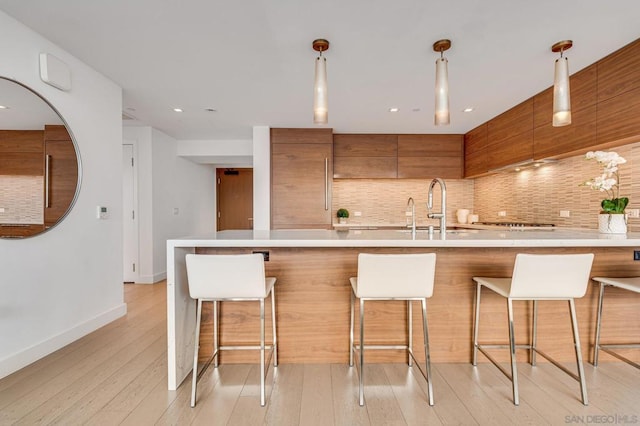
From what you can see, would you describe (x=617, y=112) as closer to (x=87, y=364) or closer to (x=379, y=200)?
(x=379, y=200)

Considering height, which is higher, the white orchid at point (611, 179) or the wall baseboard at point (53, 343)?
the white orchid at point (611, 179)

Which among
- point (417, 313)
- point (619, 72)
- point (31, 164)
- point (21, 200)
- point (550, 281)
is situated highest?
point (619, 72)

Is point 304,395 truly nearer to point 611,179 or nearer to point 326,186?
point 611,179

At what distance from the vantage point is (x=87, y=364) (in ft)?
6.79

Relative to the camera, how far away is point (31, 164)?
205 centimetres

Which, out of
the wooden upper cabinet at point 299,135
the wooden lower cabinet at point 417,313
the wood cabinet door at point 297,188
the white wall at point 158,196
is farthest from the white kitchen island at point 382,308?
the white wall at point 158,196

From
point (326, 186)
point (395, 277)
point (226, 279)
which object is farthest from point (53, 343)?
point (326, 186)

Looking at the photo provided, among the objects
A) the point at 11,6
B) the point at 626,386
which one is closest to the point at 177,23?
the point at 11,6

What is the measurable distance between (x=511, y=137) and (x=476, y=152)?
31.1 inches

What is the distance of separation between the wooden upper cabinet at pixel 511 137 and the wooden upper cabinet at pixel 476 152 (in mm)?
98

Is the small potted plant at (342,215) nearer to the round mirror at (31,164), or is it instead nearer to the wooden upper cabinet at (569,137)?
the wooden upper cabinet at (569,137)

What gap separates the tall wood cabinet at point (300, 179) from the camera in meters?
4.25

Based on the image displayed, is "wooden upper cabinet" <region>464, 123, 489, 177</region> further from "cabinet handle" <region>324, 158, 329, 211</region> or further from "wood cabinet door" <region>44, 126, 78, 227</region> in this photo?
"wood cabinet door" <region>44, 126, 78, 227</region>

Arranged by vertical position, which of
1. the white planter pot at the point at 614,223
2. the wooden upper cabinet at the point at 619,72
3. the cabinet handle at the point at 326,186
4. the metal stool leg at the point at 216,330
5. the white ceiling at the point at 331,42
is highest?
the white ceiling at the point at 331,42
